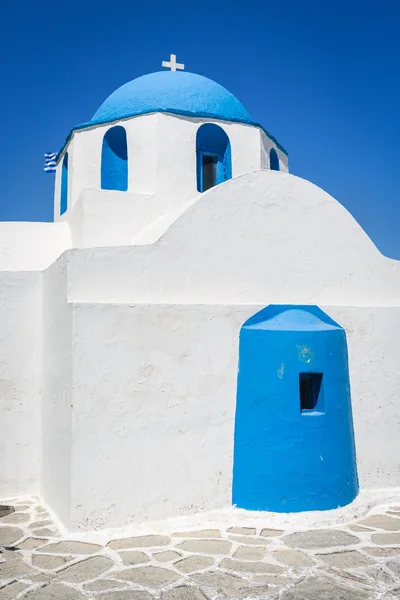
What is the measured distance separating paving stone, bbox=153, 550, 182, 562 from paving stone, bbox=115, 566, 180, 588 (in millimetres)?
193

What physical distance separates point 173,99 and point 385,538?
259 inches

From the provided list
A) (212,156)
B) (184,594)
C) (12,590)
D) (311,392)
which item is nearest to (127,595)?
(184,594)

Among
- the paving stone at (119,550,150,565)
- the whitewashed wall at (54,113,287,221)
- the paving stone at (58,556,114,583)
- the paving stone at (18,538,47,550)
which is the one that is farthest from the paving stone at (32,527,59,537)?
the whitewashed wall at (54,113,287,221)

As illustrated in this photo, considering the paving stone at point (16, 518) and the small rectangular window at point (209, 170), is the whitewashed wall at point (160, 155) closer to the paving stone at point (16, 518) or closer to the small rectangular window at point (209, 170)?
the small rectangular window at point (209, 170)

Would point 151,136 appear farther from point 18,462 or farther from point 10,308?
point 18,462

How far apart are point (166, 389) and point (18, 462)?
7.49 feet

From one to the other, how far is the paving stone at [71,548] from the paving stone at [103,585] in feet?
1.93

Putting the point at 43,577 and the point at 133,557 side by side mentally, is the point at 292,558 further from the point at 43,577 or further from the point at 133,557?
the point at 43,577

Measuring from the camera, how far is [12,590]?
4156mm

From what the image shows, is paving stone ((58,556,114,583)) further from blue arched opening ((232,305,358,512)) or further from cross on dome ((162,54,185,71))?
cross on dome ((162,54,185,71))

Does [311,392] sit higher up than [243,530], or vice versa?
[311,392]

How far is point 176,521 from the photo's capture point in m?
5.56

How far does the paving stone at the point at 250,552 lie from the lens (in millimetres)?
4797

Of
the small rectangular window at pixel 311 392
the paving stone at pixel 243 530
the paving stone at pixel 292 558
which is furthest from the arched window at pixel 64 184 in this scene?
the paving stone at pixel 292 558
